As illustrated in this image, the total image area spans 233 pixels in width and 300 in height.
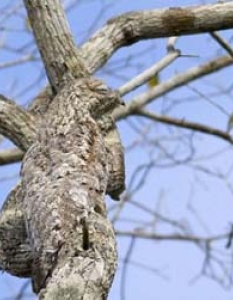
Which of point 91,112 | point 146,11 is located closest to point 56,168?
point 91,112

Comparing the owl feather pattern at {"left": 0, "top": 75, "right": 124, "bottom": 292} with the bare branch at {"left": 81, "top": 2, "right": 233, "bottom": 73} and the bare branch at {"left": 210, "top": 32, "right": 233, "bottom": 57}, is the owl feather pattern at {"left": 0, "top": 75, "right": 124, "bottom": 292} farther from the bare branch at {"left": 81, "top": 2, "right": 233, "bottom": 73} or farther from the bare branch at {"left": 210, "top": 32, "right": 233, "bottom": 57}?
the bare branch at {"left": 210, "top": 32, "right": 233, "bottom": 57}

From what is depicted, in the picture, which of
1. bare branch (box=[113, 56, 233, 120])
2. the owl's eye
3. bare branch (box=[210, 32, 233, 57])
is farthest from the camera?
bare branch (box=[113, 56, 233, 120])

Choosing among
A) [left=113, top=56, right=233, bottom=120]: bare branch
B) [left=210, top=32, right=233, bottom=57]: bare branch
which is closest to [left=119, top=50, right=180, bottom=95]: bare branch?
[left=210, top=32, right=233, bottom=57]: bare branch

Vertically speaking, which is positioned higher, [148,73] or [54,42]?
[148,73]

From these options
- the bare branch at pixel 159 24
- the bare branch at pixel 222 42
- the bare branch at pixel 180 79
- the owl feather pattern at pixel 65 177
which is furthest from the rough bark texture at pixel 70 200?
the bare branch at pixel 180 79

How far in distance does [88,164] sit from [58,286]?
0.22 metres

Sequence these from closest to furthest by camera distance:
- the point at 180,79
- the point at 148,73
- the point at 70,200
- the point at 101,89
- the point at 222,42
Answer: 1. the point at 70,200
2. the point at 101,89
3. the point at 222,42
4. the point at 148,73
5. the point at 180,79

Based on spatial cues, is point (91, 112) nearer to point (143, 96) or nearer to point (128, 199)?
point (143, 96)

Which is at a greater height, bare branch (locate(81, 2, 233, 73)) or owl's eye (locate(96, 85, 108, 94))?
bare branch (locate(81, 2, 233, 73))

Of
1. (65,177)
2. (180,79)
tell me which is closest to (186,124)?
(180,79)

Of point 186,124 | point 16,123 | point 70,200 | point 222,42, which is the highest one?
point 186,124

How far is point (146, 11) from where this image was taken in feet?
4.02

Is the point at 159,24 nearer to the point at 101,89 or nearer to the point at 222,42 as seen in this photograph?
the point at 101,89

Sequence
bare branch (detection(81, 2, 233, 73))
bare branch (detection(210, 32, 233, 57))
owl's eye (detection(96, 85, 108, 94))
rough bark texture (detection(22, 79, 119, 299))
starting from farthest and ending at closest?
bare branch (detection(210, 32, 233, 57))
bare branch (detection(81, 2, 233, 73))
owl's eye (detection(96, 85, 108, 94))
rough bark texture (detection(22, 79, 119, 299))
